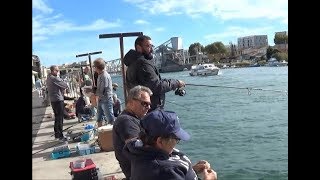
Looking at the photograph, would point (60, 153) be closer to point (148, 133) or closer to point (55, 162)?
point (55, 162)

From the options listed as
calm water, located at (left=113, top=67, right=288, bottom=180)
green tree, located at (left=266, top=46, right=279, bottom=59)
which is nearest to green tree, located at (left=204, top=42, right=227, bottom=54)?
green tree, located at (left=266, top=46, right=279, bottom=59)

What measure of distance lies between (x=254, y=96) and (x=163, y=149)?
28.8 metres

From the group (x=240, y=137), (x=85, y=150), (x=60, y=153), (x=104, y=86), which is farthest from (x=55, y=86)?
(x=240, y=137)

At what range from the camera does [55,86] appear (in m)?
7.63

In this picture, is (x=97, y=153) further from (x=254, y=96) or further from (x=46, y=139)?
(x=254, y=96)

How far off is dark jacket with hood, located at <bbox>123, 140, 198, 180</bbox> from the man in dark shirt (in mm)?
575

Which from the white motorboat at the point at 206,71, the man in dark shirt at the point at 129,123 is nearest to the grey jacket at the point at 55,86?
the man in dark shirt at the point at 129,123

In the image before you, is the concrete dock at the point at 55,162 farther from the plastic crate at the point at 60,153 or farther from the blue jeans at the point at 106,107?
the blue jeans at the point at 106,107

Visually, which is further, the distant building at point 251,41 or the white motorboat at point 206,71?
A: the distant building at point 251,41

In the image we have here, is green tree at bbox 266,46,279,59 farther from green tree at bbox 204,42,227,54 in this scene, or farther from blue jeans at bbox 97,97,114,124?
blue jeans at bbox 97,97,114,124

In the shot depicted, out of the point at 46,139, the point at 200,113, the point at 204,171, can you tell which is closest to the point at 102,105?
the point at 46,139

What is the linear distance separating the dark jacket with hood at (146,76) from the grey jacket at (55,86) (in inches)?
140

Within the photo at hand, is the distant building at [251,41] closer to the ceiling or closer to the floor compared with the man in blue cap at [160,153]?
closer to the ceiling

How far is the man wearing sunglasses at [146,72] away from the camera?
13.8 ft
